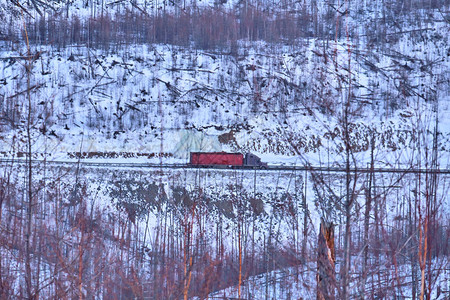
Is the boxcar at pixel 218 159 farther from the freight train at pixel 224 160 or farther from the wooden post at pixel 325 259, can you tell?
the wooden post at pixel 325 259

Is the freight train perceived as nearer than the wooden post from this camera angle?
No

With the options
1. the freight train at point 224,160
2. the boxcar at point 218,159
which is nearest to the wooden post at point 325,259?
the freight train at point 224,160

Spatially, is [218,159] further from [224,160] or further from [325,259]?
[325,259]

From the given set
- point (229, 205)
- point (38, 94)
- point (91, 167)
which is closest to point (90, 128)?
point (38, 94)

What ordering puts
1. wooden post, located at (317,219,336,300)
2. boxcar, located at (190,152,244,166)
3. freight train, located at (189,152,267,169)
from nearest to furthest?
wooden post, located at (317,219,336,300)
freight train, located at (189,152,267,169)
boxcar, located at (190,152,244,166)

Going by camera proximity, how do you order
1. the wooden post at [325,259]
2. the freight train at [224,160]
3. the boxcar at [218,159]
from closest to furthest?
the wooden post at [325,259]
the freight train at [224,160]
the boxcar at [218,159]

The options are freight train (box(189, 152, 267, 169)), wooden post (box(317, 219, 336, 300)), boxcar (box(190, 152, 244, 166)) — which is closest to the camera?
wooden post (box(317, 219, 336, 300))

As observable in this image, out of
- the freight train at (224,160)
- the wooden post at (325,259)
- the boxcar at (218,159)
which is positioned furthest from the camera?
the boxcar at (218,159)

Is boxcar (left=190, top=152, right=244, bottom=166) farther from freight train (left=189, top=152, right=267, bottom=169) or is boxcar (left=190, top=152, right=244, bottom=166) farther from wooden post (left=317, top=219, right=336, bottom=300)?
wooden post (left=317, top=219, right=336, bottom=300)

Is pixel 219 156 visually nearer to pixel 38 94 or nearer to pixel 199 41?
pixel 38 94

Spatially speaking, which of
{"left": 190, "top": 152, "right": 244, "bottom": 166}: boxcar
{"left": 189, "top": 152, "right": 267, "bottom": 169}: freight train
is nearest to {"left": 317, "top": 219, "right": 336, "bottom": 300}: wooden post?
{"left": 189, "top": 152, "right": 267, "bottom": 169}: freight train

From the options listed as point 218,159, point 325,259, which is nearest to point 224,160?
point 218,159
